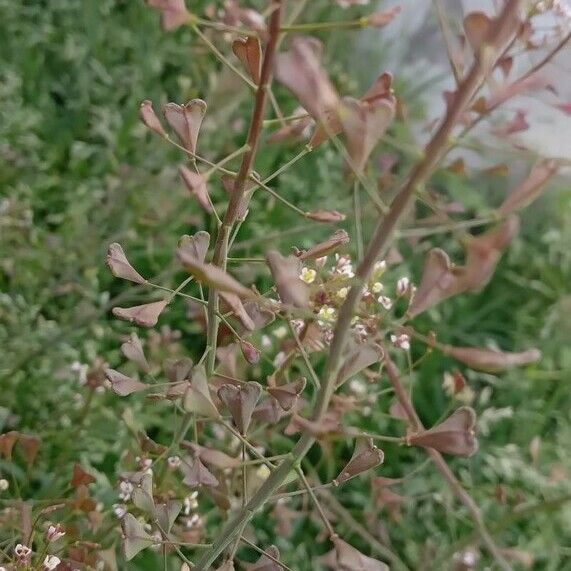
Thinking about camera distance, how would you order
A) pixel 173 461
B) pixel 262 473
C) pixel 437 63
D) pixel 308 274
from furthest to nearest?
1. pixel 437 63
2. pixel 262 473
3. pixel 173 461
4. pixel 308 274

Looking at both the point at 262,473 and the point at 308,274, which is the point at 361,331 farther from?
the point at 262,473

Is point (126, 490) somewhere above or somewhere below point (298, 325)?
below

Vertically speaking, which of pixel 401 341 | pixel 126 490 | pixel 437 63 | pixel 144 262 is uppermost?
pixel 401 341

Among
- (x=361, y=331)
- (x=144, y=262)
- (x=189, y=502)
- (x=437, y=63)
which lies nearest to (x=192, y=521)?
(x=189, y=502)

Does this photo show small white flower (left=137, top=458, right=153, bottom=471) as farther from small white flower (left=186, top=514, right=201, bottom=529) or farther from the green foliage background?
the green foliage background

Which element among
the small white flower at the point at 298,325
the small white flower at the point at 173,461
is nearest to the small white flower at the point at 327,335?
the small white flower at the point at 298,325

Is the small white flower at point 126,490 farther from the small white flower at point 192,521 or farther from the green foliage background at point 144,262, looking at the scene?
the green foliage background at point 144,262

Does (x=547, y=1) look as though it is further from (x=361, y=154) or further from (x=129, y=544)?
(x=129, y=544)

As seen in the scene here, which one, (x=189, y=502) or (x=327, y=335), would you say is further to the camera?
(x=189, y=502)

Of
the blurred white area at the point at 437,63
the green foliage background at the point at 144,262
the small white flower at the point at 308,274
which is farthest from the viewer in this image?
the blurred white area at the point at 437,63
